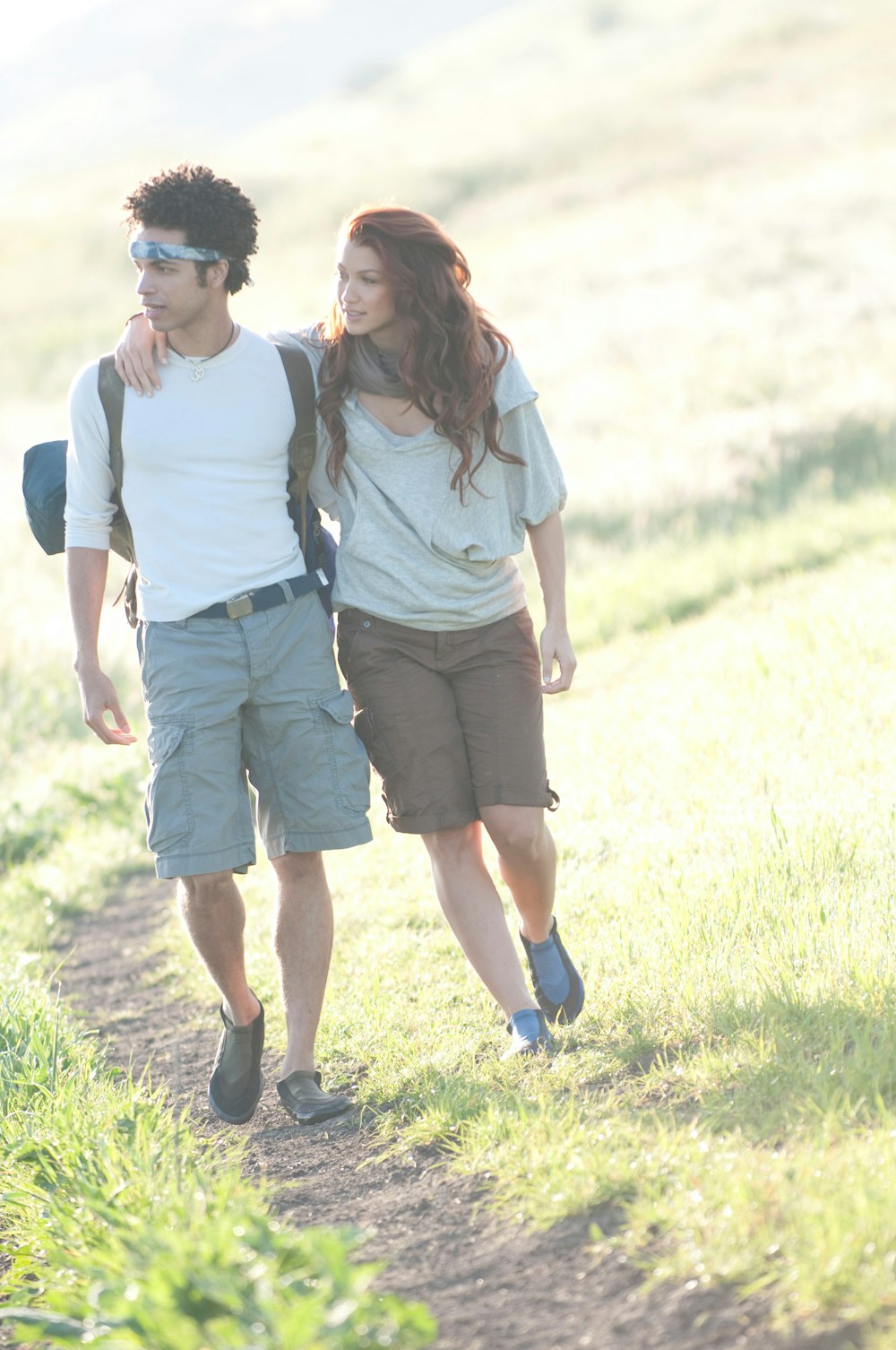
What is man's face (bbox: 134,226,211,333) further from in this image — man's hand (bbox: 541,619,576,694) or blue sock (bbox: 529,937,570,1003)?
blue sock (bbox: 529,937,570,1003)

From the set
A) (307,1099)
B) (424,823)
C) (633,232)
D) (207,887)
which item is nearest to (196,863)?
(207,887)

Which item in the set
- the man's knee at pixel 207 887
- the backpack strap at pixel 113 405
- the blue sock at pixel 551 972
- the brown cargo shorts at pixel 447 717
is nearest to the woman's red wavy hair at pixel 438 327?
the brown cargo shorts at pixel 447 717

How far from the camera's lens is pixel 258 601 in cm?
404

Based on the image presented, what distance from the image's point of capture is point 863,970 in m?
3.88

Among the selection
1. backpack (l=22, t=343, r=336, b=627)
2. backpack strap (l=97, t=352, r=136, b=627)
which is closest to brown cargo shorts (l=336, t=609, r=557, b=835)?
backpack (l=22, t=343, r=336, b=627)

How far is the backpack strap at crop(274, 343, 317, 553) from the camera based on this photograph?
13.5 feet

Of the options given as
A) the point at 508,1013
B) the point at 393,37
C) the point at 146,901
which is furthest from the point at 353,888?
the point at 393,37

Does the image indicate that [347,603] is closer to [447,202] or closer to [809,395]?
[809,395]

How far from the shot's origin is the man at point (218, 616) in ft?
13.1

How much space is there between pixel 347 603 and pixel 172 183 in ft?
4.03

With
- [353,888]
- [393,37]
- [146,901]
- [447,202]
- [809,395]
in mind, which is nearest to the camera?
[353,888]

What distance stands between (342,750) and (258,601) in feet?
1.56

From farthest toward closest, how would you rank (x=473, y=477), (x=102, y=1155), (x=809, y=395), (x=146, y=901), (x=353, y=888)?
(x=809, y=395) < (x=146, y=901) < (x=353, y=888) < (x=473, y=477) < (x=102, y=1155)

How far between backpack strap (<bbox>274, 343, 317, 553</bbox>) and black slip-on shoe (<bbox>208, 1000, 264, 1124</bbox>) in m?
1.55
